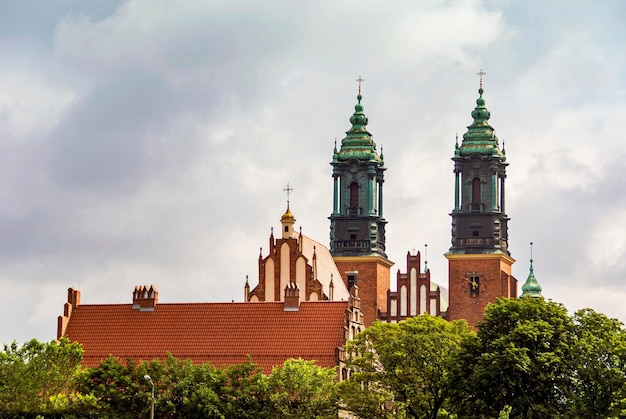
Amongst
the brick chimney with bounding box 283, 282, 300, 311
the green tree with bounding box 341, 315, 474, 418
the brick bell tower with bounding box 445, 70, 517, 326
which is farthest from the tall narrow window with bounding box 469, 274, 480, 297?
the green tree with bounding box 341, 315, 474, 418

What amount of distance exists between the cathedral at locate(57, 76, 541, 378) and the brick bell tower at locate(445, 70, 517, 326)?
80mm

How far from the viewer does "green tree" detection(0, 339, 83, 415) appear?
92438 mm

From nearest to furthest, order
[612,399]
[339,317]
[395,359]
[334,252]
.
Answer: [612,399]
[395,359]
[339,317]
[334,252]

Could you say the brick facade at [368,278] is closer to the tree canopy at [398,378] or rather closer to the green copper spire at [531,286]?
the green copper spire at [531,286]

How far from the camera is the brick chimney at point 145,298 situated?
107m

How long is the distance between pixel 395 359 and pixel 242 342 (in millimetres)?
15745

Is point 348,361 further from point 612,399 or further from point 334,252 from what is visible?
point 334,252

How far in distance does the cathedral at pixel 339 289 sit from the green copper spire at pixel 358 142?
0.27ft

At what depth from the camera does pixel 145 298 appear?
10762 centimetres

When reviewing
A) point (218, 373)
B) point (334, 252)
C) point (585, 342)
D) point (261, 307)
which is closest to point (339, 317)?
point (261, 307)

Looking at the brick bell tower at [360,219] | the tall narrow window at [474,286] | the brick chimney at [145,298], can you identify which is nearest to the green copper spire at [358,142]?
the brick bell tower at [360,219]

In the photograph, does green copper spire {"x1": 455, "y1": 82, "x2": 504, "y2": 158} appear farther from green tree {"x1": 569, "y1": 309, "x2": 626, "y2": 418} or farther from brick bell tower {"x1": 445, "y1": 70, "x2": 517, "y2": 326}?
green tree {"x1": 569, "y1": 309, "x2": 626, "y2": 418}

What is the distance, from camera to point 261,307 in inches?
4126

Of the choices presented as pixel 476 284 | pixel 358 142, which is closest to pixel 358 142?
pixel 358 142
